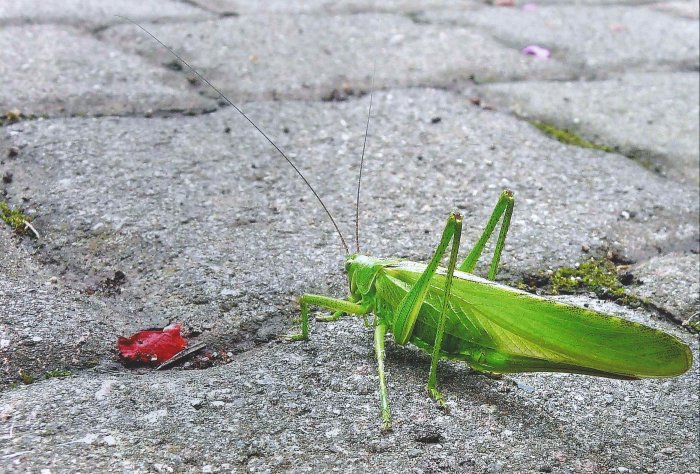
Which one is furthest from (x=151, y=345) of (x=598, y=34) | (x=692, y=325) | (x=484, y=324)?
(x=598, y=34)

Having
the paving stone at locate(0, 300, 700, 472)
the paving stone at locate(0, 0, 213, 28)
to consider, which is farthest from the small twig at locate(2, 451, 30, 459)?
the paving stone at locate(0, 0, 213, 28)

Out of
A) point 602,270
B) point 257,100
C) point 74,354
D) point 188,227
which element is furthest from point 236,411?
point 257,100

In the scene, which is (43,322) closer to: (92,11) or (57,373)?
(57,373)

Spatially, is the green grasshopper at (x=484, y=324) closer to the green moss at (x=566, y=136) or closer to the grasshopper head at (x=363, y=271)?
the grasshopper head at (x=363, y=271)

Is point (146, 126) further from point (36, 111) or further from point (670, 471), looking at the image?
point (670, 471)

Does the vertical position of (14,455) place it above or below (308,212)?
below

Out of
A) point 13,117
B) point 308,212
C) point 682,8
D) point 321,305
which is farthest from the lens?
point 682,8

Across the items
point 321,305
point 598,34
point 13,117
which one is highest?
point 598,34
